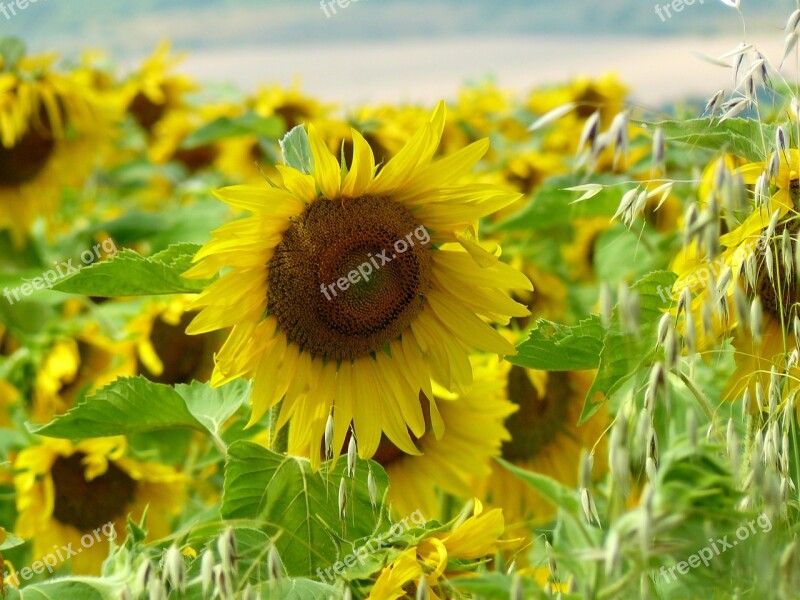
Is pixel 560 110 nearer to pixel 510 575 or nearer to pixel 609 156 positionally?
pixel 510 575

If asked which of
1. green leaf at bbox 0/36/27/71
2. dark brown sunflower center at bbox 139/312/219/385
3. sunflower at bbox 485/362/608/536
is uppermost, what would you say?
green leaf at bbox 0/36/27/71

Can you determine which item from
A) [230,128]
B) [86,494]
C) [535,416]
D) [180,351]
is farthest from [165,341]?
[535,416]

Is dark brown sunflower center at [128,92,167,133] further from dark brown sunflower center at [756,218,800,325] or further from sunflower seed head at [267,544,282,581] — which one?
sunflower seed head at [267,544,282,581]

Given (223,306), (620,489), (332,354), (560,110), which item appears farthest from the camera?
(332,354)

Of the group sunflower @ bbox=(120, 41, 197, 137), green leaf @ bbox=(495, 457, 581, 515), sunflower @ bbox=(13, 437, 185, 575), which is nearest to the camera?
green leaf @ bbox=(495, 457, 581, 515)

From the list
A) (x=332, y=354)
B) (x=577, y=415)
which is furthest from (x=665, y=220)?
(x=332, y=354)

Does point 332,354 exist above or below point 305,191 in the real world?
below

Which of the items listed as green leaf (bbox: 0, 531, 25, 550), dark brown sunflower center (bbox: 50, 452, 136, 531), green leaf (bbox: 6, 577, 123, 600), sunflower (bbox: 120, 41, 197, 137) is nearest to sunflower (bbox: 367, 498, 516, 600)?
green leaf (bbox: 6, 577, 123, 600)
